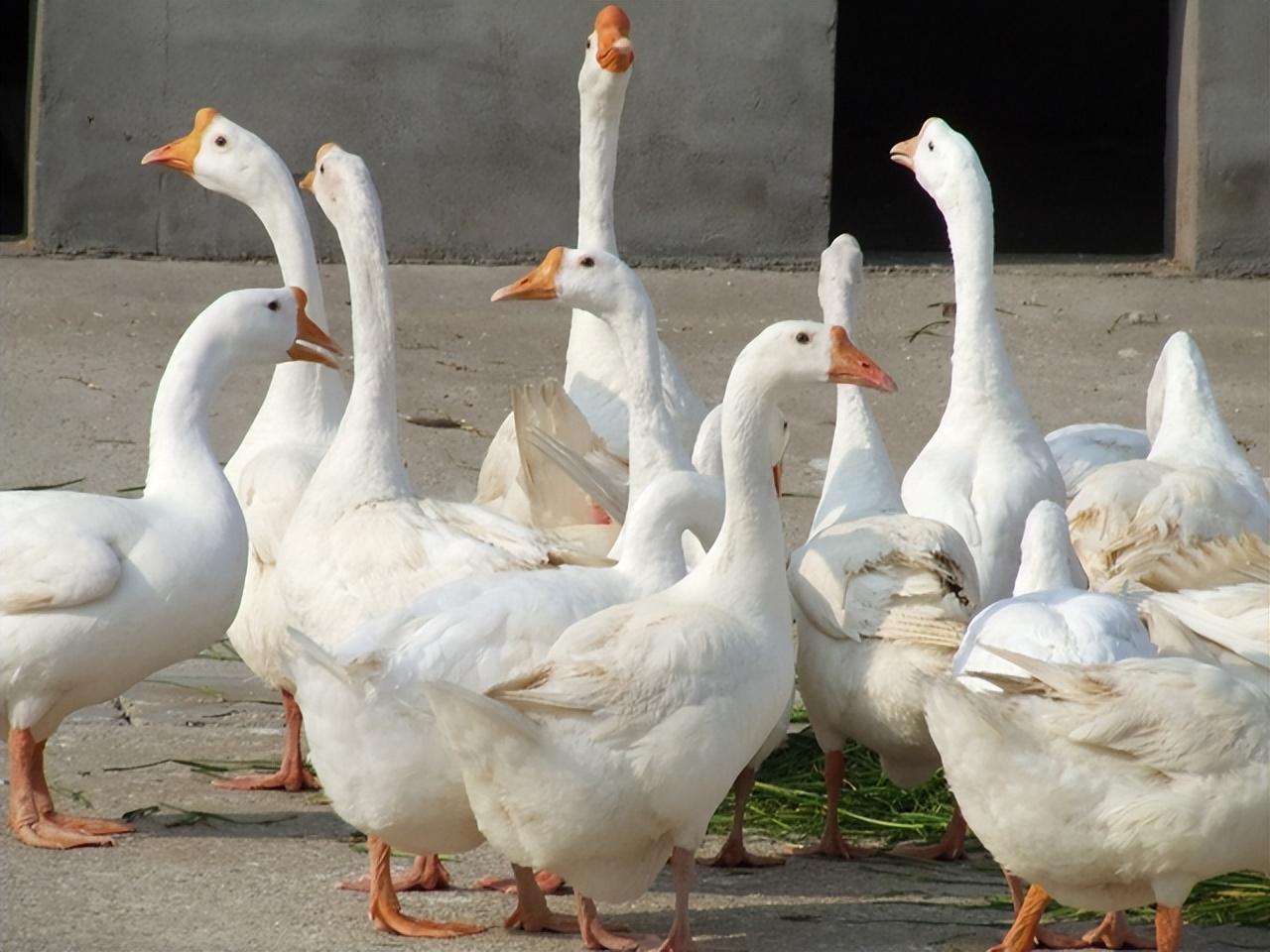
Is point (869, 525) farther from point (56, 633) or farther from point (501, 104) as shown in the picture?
point (501, 104)

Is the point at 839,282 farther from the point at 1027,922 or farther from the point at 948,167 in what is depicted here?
the point at 1027,922

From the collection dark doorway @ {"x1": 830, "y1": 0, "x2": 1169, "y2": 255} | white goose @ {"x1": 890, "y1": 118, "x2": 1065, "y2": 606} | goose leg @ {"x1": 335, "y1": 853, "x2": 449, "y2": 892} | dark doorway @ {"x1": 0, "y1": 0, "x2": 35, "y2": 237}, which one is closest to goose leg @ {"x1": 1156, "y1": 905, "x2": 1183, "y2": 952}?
white goose @ {"x1": 890, "y1": 118, "x2": 1065, "y2": 606}

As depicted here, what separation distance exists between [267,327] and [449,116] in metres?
6.16

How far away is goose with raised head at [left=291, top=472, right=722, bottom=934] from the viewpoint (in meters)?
5.03

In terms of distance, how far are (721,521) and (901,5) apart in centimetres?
1637

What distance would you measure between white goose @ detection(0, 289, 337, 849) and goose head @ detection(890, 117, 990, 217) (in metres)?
2.98

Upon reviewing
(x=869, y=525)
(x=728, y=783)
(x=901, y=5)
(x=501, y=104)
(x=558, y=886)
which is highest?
(x=901, y=5)

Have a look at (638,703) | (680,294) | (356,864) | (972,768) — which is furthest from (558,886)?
(680,294)

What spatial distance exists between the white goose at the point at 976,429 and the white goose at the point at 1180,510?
0.75 feet

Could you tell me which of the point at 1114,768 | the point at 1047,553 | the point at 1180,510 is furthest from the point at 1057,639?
the point at 1180,510

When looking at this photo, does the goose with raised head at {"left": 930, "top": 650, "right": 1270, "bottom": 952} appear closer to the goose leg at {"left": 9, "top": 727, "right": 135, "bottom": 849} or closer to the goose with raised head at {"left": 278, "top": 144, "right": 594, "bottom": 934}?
the goose with raised head at {"left": 278, "top": 144, "right": 594, "bottom": 934}

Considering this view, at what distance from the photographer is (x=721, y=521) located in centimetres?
607

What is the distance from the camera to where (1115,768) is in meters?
4.82

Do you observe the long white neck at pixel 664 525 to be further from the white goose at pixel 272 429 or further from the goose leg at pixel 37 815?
the goose leg at pixel 37 815
